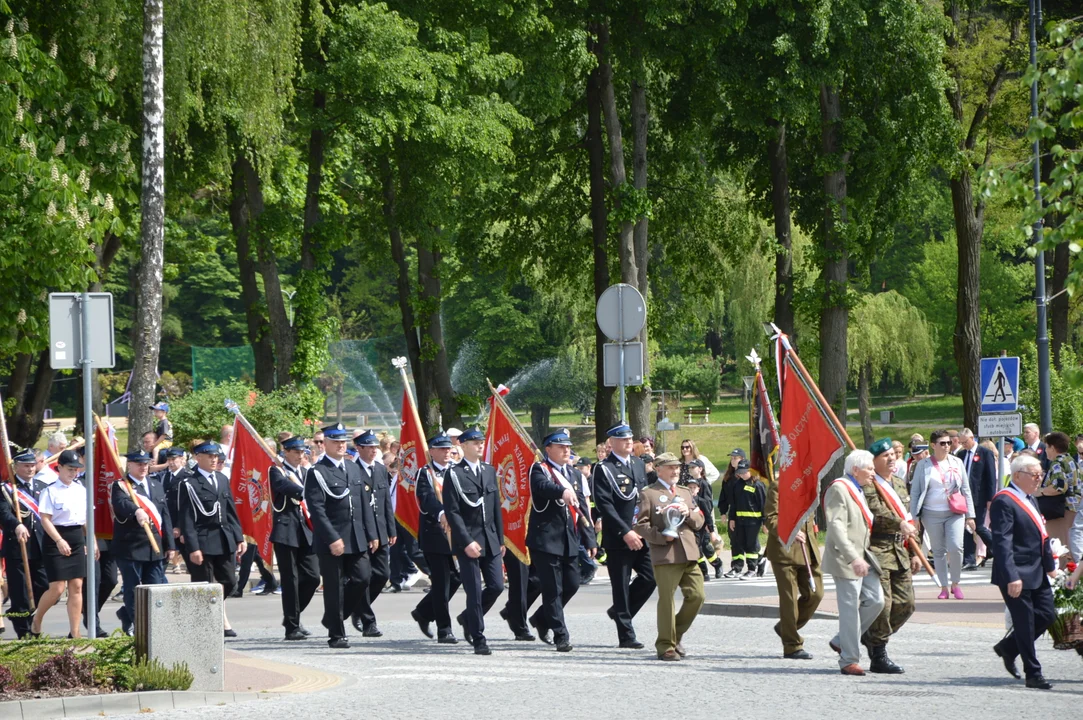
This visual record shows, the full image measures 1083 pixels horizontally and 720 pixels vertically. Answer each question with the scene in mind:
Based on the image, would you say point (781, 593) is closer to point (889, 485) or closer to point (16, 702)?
point (889, 485)

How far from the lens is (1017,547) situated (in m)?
11.2

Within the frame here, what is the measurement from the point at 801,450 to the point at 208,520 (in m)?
5.91

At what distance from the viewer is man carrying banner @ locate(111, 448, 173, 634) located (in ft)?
49.7

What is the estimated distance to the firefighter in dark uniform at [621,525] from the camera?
13547 mm

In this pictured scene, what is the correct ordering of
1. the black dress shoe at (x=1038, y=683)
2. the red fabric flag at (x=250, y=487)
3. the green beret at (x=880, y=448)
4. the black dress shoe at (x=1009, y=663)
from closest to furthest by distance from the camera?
1. the black dress shoe at (x=1038, y=683)
2. the black dress shoe at (x=1009, y=663)
3. the green beret at (x=880, y=448)
4. the red fabric flag at (x=250, y=487)

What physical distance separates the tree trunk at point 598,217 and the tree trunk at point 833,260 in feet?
13.3

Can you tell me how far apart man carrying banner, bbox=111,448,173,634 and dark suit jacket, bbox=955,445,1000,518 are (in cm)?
1095

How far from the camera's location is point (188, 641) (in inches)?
440

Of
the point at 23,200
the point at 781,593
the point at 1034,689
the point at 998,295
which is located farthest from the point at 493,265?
the point at 998,295

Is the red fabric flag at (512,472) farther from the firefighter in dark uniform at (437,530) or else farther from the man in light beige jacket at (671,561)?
the man in light beige jacket at (671,561)

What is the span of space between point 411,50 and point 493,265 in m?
7.65

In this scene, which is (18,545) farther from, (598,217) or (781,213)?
(781,213)

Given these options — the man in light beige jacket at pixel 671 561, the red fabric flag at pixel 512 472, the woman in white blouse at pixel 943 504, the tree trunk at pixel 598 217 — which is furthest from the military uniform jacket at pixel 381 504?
the tree trunk at pixel 598 217

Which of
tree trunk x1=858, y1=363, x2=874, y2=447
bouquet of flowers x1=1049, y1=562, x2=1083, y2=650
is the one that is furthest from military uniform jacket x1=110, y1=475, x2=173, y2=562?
tree trunk x1=858, y1=363, x2=874, y2=447
